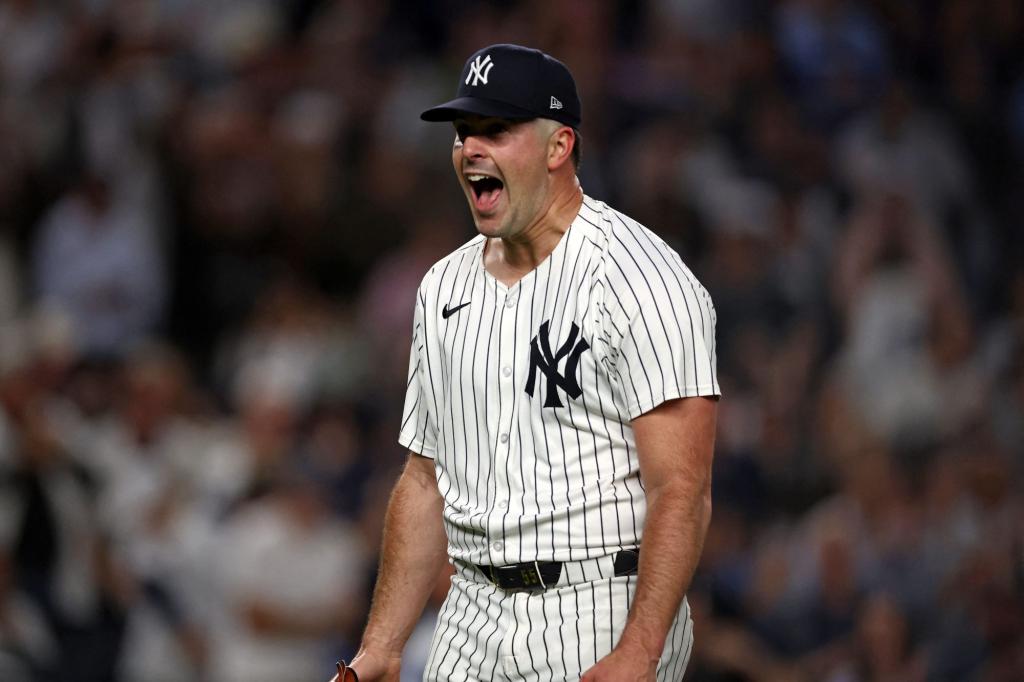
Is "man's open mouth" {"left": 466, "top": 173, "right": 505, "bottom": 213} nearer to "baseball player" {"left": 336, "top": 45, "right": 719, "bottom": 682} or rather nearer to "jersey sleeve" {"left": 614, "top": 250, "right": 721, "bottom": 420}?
"baseball player" {"left": 336, "top": 45, "right": 719, "bottom": 682}

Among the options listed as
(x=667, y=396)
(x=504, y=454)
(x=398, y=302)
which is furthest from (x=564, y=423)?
(x=398, y=302)

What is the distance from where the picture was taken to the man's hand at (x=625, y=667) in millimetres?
2766

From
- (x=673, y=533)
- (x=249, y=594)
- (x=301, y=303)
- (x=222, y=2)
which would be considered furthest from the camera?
(x=222, y=2)

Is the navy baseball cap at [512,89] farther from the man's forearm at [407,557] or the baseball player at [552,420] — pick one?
the man's forearm at [407,557]

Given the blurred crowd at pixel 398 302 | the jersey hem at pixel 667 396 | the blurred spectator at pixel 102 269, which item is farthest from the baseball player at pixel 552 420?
the blurred spectator at pixel 102 269

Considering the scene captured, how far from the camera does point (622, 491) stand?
10.0 ft

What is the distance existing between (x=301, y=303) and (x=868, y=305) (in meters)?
2.75

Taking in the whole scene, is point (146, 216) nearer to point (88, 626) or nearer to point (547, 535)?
point (88, 626)

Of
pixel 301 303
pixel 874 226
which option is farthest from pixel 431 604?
pixel 874 226

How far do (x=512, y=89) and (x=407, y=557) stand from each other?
103 centimetres

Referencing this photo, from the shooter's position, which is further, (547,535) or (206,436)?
(206,436)

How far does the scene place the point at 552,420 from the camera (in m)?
3.08

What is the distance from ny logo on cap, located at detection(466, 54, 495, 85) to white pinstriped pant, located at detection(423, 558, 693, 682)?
100 centimetres

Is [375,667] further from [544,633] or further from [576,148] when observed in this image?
[576,148]
